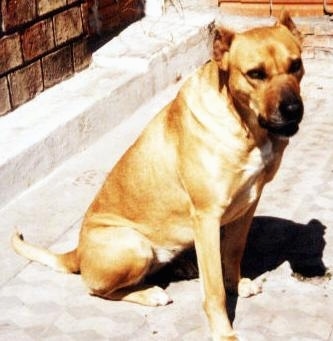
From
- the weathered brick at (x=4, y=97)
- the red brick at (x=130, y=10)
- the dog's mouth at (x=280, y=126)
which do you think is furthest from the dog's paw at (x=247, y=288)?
the red brick at (x=130, y=10)

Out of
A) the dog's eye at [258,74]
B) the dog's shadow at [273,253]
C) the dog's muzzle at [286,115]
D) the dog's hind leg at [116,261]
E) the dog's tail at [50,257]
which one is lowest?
the dog's shadow at [273,253]

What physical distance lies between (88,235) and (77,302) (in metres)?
0.41

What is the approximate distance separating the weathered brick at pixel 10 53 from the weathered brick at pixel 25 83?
8cm

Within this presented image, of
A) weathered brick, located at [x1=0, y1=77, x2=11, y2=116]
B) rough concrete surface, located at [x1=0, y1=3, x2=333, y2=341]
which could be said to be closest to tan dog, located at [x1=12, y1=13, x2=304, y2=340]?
rough concrete surface, located at [x1=0, y1=3, x2=333, y2=341]

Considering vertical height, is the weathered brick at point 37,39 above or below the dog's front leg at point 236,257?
above

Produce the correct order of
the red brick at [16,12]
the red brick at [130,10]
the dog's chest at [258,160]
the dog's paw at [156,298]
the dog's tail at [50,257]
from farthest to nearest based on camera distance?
the red brick at [130,10] → the red brick at [16,12] → the dog's tail at [50,257] → the dog's paw at [156,298] → the dog's chest at [258,160]

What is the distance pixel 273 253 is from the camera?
4.24 meters

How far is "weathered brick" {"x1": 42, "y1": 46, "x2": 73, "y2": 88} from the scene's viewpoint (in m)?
5.59

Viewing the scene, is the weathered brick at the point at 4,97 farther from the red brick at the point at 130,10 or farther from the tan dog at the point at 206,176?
the red brick at the point at 130,10

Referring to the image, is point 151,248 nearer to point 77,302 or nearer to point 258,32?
point 77,302

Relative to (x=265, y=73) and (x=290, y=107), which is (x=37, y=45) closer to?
(x=265, y=73)

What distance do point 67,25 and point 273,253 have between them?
8.87 ft

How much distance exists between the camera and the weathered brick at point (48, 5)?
536cm

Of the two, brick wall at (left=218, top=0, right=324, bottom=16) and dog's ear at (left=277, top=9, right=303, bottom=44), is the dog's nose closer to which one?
dog's ear at (left=277, top=9, right=303, bottom=44)
